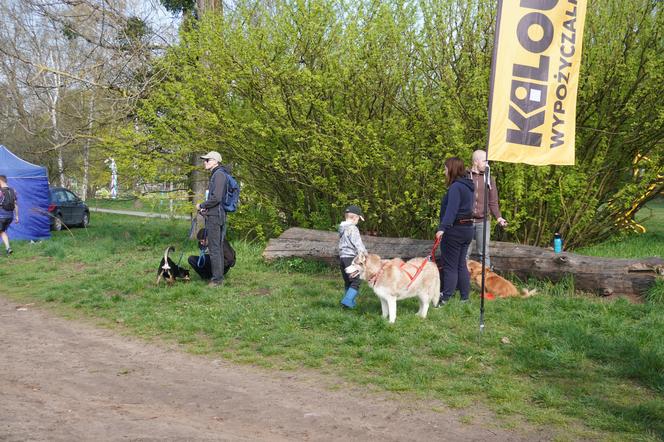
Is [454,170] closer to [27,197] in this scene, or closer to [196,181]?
[196,181]

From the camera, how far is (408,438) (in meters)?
4.24

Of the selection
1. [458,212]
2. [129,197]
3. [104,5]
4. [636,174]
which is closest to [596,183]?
[636,174]

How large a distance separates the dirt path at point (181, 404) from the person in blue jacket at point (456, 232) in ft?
9.03

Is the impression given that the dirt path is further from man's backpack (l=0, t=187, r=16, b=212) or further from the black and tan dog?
man's backpack (l=0, t=187, r=16, b=212)

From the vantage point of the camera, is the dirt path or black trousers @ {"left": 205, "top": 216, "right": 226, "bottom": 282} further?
black trousers @ {"left": 205, "top": 216, "right": 226, "bottom": 282}

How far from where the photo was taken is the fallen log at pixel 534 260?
26.3ft

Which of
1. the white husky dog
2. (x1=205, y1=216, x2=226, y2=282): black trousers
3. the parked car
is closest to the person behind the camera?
the white husky dog

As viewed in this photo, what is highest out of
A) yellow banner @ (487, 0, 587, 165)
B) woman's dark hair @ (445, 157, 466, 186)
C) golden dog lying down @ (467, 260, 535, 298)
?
yellow banner @ (487, 0, 587, 165)

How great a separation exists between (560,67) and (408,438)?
4.59m

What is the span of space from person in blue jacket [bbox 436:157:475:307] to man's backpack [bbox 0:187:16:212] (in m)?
11.0

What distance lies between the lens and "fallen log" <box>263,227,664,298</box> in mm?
8008

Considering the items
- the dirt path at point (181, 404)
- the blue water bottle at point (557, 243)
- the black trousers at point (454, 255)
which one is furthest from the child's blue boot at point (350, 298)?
the blue water bottle at point (557, 243)

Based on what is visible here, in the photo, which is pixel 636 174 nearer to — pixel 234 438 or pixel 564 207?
pixel 564 207

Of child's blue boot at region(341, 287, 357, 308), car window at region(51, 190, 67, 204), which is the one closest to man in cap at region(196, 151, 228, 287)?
child's blue boot at region(341, 287, 357, 308)
